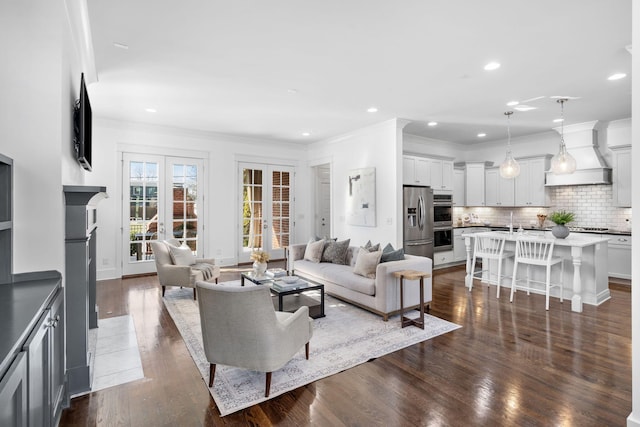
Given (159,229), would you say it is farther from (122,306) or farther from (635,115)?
(635,115)

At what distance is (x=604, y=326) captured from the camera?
372 cm

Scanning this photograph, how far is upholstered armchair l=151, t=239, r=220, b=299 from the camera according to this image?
4.64 metres

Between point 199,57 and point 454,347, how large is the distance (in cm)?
390

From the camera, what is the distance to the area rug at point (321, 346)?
2.45 meters

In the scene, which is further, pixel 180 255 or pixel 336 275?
pixel 180 255

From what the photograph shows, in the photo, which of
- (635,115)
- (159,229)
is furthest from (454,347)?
(159,229)

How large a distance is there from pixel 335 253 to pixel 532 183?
15.9 ft

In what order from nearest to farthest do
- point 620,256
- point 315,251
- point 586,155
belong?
point 315,251 < point 620,256 < point 586,155

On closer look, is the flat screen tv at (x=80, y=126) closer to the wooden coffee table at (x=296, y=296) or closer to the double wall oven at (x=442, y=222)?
the wooden coffee table at (x=296, y=296)

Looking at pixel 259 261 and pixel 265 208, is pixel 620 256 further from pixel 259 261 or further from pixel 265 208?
pixel 265 208

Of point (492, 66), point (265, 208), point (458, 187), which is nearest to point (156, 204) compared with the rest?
point (265, 208)

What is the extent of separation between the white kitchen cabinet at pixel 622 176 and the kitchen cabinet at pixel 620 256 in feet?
1.99

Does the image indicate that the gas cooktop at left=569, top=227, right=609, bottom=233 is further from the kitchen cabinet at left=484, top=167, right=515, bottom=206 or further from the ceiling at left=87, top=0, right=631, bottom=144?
the ceiling at left=87, top=0, right=631, bottom=144

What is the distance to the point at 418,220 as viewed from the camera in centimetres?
636
